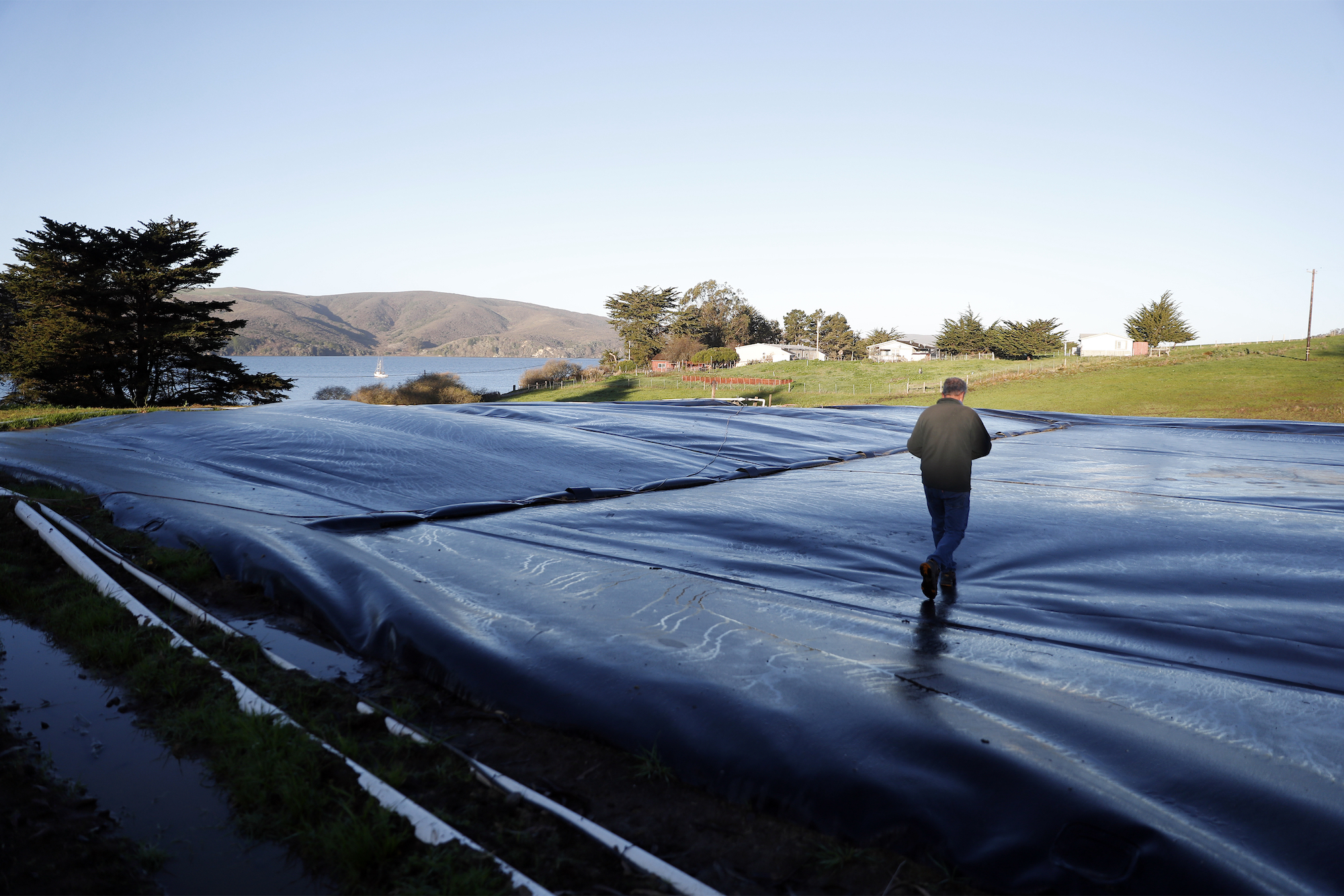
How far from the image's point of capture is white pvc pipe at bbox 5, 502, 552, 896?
1990 mm

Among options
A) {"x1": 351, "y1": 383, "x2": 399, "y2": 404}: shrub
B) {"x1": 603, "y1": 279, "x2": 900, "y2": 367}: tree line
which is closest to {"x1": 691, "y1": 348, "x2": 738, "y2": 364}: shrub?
{"x1": 603, "y1": 279, "x2": 900, "y2": 367}: tree line

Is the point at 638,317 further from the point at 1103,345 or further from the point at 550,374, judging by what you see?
the point at 1103,345

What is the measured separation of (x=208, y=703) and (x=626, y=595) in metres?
1.94

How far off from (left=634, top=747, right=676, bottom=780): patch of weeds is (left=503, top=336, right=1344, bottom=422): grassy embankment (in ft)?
97.0

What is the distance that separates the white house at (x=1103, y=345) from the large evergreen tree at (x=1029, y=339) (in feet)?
13.2

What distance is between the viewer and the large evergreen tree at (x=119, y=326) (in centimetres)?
2275

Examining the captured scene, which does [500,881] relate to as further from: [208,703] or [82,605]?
[82,605]

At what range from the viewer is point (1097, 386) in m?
33.1

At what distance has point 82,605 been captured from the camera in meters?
3.73

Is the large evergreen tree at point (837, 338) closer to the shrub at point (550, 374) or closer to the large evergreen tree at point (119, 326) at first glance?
the shrub at point (550, 374)

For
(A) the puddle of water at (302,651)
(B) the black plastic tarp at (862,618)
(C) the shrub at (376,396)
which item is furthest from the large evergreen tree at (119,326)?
(A) the puddle of water at (302,651)

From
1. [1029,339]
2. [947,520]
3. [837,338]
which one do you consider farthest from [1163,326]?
[947,520]

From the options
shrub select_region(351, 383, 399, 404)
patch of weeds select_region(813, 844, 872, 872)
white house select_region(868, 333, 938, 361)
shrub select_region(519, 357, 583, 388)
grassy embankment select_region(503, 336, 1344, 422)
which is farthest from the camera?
white house select_region(868, 333, 938, 361)

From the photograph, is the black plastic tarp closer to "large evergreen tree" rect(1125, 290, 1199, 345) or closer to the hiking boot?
the hiking boot
